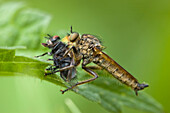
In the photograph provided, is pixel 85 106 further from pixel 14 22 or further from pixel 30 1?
pixel 30 1

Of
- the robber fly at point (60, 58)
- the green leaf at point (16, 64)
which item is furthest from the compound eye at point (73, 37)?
the green leaf at point (16, 64)

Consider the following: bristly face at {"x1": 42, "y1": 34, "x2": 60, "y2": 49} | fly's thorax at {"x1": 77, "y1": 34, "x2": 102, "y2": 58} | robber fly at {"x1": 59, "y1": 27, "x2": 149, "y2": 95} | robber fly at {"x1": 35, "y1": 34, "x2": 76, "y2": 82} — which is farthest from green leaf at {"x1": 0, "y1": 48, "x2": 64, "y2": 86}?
fly's thorax at {"x1": 77, "y1": 34, "x2": 102, "y2": 58}

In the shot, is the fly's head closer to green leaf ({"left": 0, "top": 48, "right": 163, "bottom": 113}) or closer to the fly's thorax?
the fly's thorax

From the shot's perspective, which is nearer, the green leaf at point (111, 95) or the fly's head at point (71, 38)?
the green leaf at point (111, 95)

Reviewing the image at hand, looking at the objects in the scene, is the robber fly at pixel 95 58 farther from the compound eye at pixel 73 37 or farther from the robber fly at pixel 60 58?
the robber fly at pixel 60 58

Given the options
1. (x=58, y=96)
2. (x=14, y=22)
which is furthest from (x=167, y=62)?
(x=14, y=22)

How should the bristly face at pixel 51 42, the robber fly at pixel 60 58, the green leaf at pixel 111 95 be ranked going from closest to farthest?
1. the green leaf at pixel 111 95
2. the robber fly at pixel 60 58
3. the bristly face at pixel 51 42

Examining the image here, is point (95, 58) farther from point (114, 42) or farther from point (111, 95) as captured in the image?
point (114, 42)
